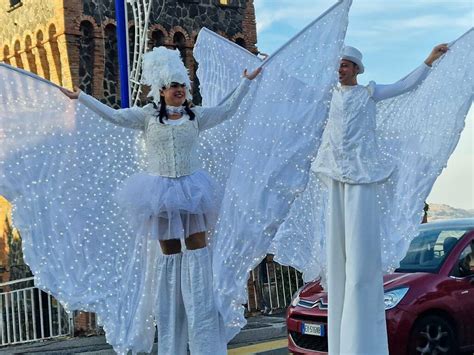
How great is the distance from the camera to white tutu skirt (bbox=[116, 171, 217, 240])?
528 centimetres

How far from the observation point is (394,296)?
7180 millimetres

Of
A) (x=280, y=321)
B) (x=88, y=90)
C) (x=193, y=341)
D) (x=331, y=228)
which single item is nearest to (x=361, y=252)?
(x=331, y=228)

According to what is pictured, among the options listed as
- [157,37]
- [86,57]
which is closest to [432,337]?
[86,57]

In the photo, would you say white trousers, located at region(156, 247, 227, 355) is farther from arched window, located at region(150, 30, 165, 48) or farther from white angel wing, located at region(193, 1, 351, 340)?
arched window, located at region(150, 30, 165, 48)

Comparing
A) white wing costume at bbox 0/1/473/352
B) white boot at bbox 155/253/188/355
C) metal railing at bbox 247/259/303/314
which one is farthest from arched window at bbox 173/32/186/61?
white boot at bbox 155/253/188/355

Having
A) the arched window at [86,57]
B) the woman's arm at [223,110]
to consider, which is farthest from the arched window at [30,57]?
the woman's arm at [223,110]

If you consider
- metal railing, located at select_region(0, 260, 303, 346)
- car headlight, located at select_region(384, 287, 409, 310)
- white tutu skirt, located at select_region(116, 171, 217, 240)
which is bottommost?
metal railing, located at select_region(0, 260, 303, 346)

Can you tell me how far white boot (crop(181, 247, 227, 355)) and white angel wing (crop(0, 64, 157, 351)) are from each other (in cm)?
40

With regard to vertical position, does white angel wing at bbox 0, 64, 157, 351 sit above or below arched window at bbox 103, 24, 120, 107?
below

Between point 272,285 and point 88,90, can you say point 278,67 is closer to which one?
point 272,285

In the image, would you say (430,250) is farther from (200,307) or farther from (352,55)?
(200,307)

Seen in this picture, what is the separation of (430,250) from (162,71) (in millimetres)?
3879

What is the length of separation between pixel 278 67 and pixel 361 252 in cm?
146

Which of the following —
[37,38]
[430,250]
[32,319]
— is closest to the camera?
[430,250]
